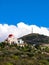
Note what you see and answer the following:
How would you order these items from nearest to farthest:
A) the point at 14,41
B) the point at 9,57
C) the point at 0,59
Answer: the point at 0,59
the point at 9,57
the point at 14,41

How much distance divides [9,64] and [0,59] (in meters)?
8.48

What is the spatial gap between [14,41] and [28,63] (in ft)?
251

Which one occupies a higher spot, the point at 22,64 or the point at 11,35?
the point at 11,35

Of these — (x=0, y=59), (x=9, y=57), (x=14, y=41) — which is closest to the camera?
(x=0, y=59)

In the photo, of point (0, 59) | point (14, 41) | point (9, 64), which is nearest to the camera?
point (9, 64)

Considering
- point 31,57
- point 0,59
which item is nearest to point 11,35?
point 31,57

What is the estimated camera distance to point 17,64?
273ft

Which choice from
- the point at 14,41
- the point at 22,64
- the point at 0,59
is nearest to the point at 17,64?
the point at 22,64

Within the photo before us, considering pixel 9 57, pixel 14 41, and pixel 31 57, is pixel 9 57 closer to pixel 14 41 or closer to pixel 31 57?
pixel 31 57

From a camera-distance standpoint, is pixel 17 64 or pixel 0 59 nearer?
pixel 17 64

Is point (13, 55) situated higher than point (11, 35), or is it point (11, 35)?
point (11, 35)

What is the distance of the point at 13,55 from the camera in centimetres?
10181

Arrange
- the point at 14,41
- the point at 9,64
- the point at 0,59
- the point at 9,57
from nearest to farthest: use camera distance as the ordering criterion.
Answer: the point at 9,64 → the point at 0,59 → the point at 9,57 → the point at 14,41

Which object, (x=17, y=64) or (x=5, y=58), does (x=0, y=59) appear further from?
(x=17, y=64)
